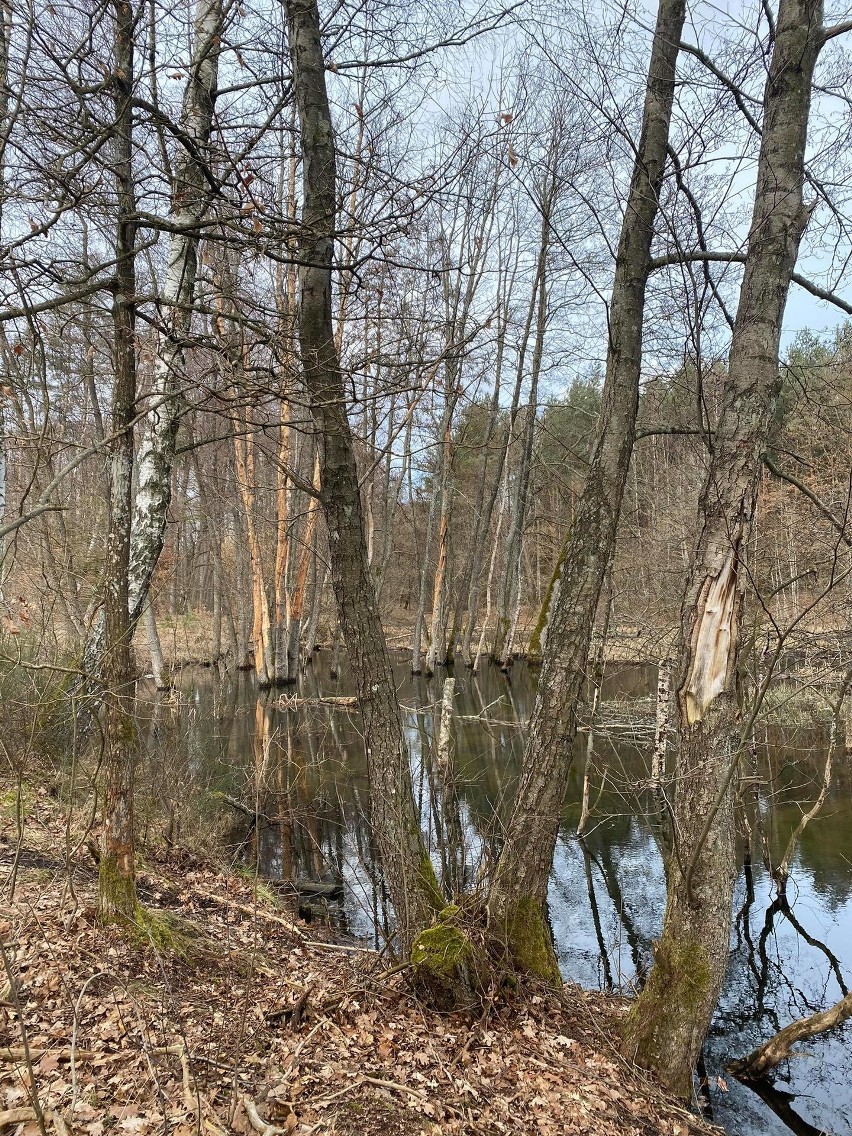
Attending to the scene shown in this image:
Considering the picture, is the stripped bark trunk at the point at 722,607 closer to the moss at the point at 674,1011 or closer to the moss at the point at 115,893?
the moss at the point at 674,1011

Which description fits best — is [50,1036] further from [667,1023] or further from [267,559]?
[267,559]

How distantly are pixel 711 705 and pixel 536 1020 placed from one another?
212 cm

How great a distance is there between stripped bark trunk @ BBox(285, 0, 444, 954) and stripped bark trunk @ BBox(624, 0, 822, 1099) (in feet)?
4.67

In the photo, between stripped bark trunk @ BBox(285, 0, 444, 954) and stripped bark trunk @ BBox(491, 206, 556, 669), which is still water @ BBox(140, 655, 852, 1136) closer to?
stripped bark trunk @ BBox(285, 0, 444, 954)

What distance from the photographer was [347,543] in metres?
4.37

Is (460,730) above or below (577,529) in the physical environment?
below

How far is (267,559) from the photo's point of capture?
20422mm

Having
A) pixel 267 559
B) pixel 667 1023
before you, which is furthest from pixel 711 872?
pixel 267 559

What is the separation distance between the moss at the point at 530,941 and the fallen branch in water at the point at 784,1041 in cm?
167

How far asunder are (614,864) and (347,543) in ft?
20.1

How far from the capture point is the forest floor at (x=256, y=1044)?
104 inches

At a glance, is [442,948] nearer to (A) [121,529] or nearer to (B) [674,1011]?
(B) [674,1011]

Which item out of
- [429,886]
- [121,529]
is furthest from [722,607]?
[121,529]

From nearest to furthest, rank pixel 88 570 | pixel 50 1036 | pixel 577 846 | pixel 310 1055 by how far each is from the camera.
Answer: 1. pixel 50 1036
2. pixel 310 1055
3. pixel 577 846
4. pixel 88 570
